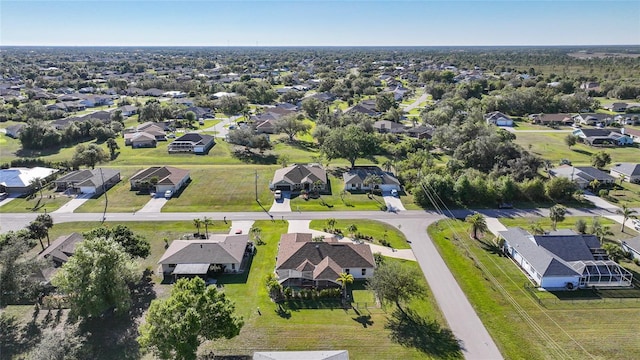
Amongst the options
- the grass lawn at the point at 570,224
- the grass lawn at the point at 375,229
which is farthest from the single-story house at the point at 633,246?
the grass lawn at the point at 375,229

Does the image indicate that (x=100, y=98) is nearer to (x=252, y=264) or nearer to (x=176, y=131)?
(x=176, y=131)

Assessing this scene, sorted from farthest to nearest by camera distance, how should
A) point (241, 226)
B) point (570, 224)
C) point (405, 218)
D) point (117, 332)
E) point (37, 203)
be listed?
point (37, 203)
point (405, 218)
point (570, 224)
point (241, 226)
point (117, 332)

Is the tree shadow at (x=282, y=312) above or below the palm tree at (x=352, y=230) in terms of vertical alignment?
below

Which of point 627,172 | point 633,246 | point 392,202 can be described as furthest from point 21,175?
point 627,172

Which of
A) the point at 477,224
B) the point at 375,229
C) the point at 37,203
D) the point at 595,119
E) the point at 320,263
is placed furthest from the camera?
the point at 595,119

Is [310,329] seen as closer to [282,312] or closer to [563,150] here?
[282,312]

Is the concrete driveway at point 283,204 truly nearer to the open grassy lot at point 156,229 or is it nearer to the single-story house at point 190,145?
the open grassy lot at point 156,229

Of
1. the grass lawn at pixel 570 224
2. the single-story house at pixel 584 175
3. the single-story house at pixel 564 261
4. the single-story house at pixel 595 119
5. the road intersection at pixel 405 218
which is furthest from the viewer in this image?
the single-story house at pixel 595 119

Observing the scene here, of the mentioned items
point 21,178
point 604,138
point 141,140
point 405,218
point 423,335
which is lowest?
point 423,335
